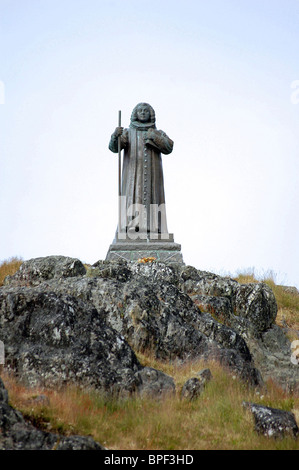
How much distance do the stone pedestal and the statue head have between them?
3.90 m

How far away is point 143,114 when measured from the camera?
52.8 ft

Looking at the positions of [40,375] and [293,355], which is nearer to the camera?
[40,375]

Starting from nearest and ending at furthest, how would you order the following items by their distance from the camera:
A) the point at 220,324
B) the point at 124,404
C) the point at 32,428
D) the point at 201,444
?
the point at 32,428
the point at 201,444
the point at 124,404
the point at 220,324

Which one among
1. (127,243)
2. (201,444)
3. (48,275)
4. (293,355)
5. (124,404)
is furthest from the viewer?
(127,243)

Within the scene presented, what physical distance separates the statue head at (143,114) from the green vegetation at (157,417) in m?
10.8

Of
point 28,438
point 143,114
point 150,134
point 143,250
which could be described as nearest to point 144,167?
point 150,134

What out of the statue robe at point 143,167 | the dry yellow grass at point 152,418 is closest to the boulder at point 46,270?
the statue robe at point 143,167

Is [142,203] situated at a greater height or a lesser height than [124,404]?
greater

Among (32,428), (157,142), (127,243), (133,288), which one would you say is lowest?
(32,428)

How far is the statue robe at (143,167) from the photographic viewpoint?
15.9m

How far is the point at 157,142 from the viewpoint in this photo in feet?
52.1
